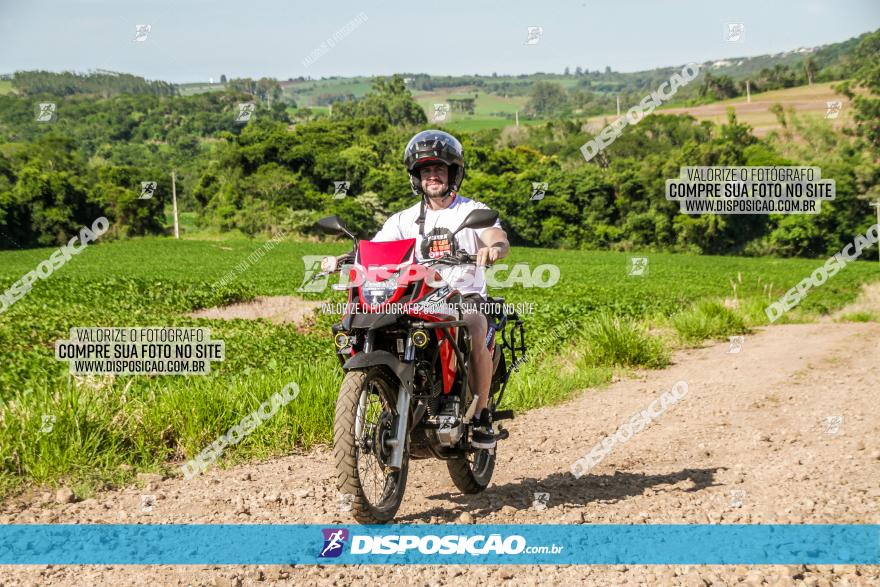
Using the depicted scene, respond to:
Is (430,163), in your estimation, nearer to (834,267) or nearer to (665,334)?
(665,334)

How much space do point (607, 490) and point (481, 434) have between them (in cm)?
108

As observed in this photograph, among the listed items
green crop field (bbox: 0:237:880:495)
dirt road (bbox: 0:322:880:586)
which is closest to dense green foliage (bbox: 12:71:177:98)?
green crop field (bbox: 0:237:880:495)

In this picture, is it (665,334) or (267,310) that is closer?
(665,334)

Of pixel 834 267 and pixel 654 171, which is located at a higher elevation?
pixel 654 171

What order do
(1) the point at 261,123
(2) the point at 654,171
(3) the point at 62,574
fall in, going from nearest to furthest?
(3) the point at 62,574 → (2) the point at 654,171 → (1) the point at 261,123

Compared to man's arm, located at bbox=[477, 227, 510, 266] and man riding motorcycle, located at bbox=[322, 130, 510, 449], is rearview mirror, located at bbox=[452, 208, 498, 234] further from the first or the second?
man riding motorcycle, located at bbox=[322, 130, 510, 449]

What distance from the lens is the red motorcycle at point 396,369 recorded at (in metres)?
3.98

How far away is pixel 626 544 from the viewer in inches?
158

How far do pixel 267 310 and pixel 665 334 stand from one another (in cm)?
1072

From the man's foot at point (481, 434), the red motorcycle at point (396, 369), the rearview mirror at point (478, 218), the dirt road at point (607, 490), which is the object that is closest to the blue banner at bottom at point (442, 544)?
the dirt road at point (607, 490)

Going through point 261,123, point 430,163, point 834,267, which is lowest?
point 834,267

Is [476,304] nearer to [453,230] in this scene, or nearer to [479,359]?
[479,359]

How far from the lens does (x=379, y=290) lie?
166 inches

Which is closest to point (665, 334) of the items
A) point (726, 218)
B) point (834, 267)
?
point (834, 267)
